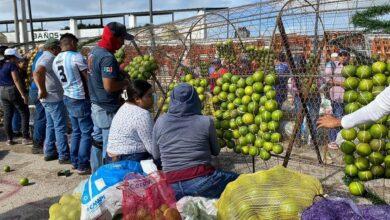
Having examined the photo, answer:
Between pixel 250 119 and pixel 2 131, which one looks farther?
pixel 2 131

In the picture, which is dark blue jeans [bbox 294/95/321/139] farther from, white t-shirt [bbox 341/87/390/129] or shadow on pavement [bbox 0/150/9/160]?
shadow on pavement [bbox 0/150/9/160]

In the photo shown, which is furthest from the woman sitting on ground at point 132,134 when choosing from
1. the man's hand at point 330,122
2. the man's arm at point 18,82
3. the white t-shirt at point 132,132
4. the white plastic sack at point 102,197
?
the man's arm at point 18,82

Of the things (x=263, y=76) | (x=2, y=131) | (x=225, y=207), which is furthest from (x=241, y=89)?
(x=2, y=131)

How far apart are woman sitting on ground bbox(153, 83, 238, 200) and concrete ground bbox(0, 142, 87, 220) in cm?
174

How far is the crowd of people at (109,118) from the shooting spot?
3.91 meters

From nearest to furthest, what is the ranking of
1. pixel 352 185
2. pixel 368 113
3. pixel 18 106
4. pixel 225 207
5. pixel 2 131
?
pixel 368 113, pixel 225 207, pixel 352 185, pixel 18 106, pixel 2 131

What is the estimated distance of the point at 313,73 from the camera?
4578 millimetres

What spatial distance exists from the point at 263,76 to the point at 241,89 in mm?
300

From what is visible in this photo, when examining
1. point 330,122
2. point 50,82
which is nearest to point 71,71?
point 50,82

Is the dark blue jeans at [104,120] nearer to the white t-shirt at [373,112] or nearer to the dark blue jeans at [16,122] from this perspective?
Result: the white t-shirt at [373,112]

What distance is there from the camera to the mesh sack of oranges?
3.03 meters

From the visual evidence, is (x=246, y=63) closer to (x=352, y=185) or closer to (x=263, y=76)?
(x=263, y=76)

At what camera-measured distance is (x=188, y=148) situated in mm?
3893

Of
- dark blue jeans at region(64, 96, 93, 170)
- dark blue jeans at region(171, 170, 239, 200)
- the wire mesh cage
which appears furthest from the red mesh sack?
dark blue jeans at region(64, 96, 93, 170)
